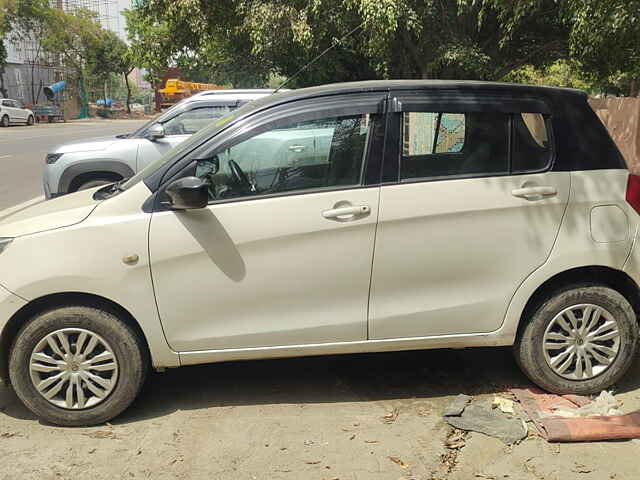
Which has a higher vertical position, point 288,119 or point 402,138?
point 288,119

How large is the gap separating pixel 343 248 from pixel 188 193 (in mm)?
891

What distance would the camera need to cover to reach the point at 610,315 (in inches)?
149

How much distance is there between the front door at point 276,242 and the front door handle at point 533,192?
823 millimetres

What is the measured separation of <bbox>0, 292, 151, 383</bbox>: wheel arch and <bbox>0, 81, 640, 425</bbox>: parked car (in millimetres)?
10

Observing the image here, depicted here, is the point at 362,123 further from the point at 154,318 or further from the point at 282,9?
the point at 282,9

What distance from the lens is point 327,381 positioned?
4.16 meters

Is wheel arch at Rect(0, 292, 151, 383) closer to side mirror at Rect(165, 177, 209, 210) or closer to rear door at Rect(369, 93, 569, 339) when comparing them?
side mirror at Rect(165, 177, 209, 210)

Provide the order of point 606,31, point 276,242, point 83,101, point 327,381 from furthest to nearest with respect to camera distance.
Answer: point 83,101
point 606,31
point 327,381
point 276,242

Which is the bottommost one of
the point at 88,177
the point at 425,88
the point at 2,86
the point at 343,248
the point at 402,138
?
the point at 88,177

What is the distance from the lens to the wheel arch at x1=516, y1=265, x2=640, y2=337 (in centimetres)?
379

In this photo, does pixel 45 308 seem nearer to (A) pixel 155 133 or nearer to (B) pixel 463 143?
(B) pixel 463 143

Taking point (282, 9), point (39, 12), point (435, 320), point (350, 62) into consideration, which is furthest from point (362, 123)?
point (39, 12)

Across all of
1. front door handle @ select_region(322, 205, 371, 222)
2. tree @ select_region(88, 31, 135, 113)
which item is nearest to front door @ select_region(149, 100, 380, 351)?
front door handle @ select_region(322, 205, 371, 222)

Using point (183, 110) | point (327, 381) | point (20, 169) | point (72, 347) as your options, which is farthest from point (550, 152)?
point (20, 169)
